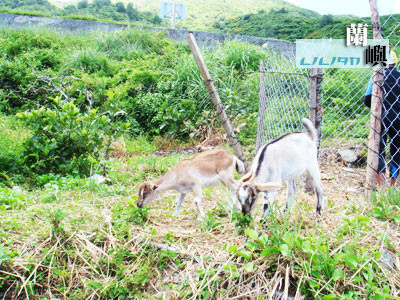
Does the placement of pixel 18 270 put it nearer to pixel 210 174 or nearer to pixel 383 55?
pixel 210 174

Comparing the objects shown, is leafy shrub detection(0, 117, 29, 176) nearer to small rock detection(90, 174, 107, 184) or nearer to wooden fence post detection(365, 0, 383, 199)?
small rock detection(90, 174, 107, 184)

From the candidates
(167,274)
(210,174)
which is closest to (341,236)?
(167,274)

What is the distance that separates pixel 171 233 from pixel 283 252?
124 cm

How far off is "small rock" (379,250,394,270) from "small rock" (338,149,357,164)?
433cm

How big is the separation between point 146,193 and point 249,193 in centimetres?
152

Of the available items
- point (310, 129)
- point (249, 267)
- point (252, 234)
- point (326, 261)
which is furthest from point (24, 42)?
point (326, 261)

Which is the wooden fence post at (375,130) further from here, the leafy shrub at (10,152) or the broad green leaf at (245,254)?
the leafy shrub at (10,152)

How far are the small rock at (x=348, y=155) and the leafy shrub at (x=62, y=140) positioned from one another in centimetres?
458

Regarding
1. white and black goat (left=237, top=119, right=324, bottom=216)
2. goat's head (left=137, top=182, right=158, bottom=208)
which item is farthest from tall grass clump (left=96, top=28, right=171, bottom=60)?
white and black goat (left=237, top=119, right=324, bottom=216)

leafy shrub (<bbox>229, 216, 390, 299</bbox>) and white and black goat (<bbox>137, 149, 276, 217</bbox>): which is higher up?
white and black goat (<bbox>137, 149, 276, 217</bbox>)

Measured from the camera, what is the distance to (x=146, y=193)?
14.6 feet

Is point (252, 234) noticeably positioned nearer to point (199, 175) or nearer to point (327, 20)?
point (199, 175)

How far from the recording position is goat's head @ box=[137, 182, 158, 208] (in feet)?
14.1

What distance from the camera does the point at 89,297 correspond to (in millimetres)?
3219
